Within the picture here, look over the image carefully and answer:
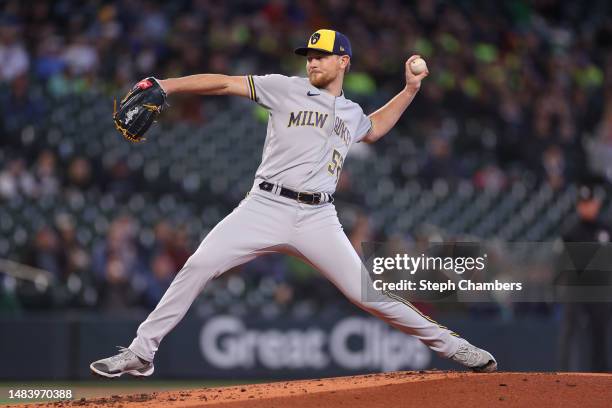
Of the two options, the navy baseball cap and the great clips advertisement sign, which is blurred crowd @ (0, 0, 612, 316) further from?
the navy baseball cap

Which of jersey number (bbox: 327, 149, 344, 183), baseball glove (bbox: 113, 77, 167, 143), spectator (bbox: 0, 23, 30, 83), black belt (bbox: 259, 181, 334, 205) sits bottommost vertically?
black belt (bbox: 259, 181, 334, 205)

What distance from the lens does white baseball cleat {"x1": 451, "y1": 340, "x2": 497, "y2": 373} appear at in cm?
558

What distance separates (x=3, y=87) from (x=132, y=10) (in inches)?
103

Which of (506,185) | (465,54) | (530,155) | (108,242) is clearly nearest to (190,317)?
(108,242)

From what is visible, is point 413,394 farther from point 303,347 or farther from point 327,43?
point 303,347

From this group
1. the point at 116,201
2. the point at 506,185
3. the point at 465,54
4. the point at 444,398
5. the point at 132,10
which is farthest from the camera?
the point at 465,54

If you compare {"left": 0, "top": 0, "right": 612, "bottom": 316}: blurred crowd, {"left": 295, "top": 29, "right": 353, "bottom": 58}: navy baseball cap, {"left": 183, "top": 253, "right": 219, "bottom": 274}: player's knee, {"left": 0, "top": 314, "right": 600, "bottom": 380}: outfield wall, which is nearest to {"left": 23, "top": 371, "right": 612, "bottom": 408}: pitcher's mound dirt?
{"left": 183, "top": 253, "right": 219, "bottom": 274}: player's knee

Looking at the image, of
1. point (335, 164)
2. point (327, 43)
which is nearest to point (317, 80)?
point (327, 43)

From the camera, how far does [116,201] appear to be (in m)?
10.9

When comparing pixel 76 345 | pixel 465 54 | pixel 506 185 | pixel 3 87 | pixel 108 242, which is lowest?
pixel 76 345

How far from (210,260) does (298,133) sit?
2.59 feet

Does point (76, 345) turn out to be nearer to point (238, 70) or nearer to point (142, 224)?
point (142, 224)

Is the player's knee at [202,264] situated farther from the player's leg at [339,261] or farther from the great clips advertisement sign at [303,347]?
the great clips advertisement sign at [303,347]

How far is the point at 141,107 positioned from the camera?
16.6 ft
